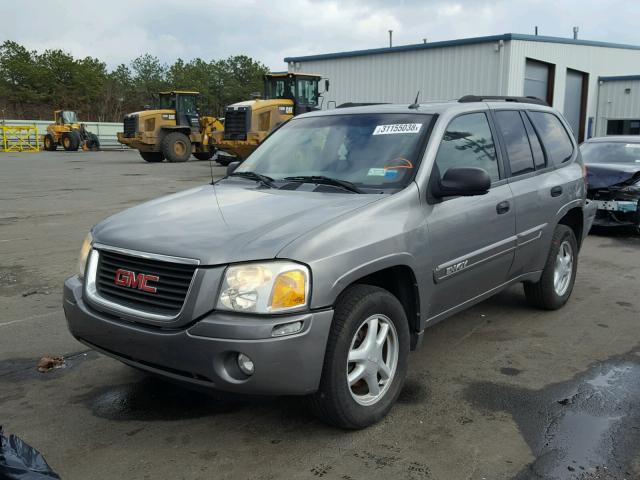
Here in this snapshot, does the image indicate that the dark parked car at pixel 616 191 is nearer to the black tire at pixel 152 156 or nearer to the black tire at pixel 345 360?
the black tire at pixel 345 360

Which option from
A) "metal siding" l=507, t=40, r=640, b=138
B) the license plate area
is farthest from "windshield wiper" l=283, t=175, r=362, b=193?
"metal siding" l=507, t=40, r=640, b=138

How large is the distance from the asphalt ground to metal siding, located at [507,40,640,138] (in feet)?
68.2

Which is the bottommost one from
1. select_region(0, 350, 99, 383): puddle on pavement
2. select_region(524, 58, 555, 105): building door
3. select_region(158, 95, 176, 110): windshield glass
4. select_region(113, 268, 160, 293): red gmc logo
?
select_region(0, 350, 99, 383): puddle on pavement

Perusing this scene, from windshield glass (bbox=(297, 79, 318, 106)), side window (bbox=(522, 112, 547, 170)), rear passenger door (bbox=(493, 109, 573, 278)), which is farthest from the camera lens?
windshield glass (bbox=(297, 79, 318, 106))

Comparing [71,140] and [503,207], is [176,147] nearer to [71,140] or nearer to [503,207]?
[71,140]

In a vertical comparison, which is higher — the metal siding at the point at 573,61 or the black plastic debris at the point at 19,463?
the metal siding at the point at 573,61

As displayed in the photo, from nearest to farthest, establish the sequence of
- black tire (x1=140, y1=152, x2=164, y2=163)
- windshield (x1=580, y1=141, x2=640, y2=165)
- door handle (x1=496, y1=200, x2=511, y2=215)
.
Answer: door handle (x1=496, y1=200, x2=511, y2=215) < windshield (x1=580, y1=141, x2=640, y2=165) < black tire (x1=140, y1=152, x2=164, y2=163)

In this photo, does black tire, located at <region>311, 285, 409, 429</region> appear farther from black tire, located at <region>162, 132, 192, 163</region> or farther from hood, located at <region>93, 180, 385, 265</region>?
black tire, located at <region>162, 132, 192, 163</region>

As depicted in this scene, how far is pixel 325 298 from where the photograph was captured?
2904mm

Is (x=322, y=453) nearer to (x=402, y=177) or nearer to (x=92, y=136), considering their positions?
(x=402, y=177)

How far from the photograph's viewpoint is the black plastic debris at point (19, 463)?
1.95m

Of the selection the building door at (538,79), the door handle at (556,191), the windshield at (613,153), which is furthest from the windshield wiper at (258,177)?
Result: the building door at (538,79)

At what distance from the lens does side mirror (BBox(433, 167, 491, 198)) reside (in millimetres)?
3572

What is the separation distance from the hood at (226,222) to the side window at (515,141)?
1.64 m
